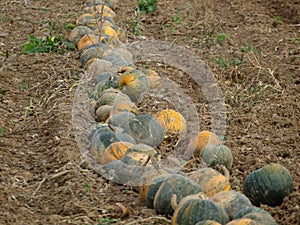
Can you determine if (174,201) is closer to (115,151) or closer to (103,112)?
(115,151)

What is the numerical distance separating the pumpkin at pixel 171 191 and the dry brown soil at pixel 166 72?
103 mm

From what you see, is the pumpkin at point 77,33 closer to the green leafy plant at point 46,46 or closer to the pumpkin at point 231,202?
the green leafy plant at point 46,46

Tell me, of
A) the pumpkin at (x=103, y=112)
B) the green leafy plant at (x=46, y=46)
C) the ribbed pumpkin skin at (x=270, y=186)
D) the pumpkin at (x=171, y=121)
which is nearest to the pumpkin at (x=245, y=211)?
the ribbed pumpkin skin at (x=270, y=186)

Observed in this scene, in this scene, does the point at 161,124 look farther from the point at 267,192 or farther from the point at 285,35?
the point at 285,35

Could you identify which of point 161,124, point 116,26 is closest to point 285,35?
point 116,26

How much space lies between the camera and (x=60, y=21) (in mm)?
9289

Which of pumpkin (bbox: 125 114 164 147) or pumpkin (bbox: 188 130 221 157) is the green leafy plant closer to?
pumpkin (bbox: 125 114 164 147)

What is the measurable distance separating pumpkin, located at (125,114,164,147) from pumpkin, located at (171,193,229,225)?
1.41 metres

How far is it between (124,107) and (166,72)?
1.68m

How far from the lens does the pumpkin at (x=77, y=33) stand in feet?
26.9

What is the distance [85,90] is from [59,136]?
992 mm

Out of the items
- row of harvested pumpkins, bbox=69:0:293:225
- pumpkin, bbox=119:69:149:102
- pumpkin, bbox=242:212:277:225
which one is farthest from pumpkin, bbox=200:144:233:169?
pumpkin, bbox=119:69:149:102

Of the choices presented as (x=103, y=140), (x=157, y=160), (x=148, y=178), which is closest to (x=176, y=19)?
(x=103, y=140)

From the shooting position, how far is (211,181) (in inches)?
168
